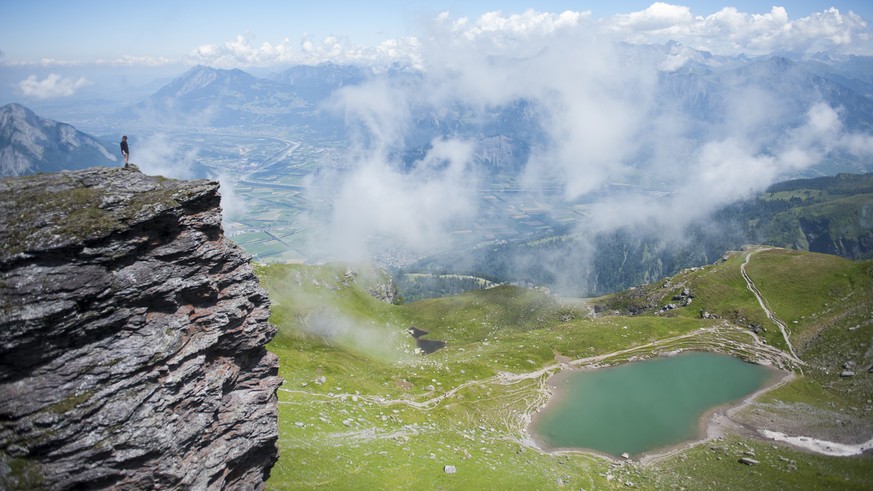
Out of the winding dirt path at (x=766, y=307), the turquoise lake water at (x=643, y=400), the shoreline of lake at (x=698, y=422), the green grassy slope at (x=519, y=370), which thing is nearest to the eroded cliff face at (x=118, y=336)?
the green grassy slope at (x=519, y=370)

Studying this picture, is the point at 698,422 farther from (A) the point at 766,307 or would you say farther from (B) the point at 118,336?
(B) the point at 118,336

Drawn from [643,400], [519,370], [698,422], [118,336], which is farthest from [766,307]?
[118,336]

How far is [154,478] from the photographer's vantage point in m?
27.6

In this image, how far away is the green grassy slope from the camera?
2154 inches

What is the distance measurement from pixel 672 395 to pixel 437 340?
71918 mm

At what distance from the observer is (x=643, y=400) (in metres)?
92.2

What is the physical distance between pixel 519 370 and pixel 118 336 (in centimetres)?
8571

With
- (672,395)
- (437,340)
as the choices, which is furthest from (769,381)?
(437,340)

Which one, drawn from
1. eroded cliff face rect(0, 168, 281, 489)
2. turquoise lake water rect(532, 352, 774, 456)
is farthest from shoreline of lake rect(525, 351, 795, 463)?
eroded cliff face rect(0, 168, 281, 489)

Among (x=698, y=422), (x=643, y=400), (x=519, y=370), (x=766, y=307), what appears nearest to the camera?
(x=698, y=422)

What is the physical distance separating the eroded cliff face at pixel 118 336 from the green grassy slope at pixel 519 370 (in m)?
13.3

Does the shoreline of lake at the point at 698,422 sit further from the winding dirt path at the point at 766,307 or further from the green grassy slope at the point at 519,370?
the winding dirt path at the point at 766,307

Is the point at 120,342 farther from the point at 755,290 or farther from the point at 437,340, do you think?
the point at 755,290

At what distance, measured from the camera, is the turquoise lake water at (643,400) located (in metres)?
76.2
